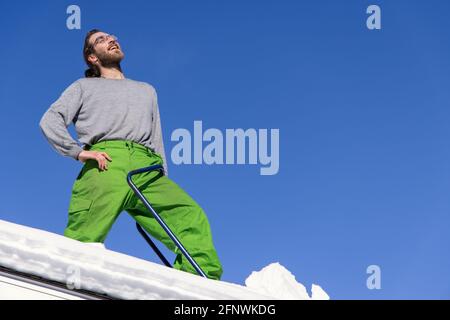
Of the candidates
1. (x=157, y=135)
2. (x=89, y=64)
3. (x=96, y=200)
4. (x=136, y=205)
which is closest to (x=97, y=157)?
(x=96, y=200)

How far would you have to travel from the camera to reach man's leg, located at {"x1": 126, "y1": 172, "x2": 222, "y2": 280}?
344 centimetres

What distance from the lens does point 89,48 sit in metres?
3.92

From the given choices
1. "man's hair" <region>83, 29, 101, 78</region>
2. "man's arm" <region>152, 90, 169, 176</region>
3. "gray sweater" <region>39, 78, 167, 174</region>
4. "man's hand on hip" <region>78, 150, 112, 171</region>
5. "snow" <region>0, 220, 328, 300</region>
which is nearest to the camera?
"snow" <region>0, 220, 328, 300</region>

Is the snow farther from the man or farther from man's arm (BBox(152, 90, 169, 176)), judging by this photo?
man's arm (BBox(152, 90, 169, 176))

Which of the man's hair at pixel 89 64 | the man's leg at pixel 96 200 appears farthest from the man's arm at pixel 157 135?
the man's hair at pixel 89 64

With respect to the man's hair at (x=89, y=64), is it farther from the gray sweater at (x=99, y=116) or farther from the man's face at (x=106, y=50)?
the gray sweater at (x=99, y=116)

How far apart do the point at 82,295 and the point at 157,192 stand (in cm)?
162

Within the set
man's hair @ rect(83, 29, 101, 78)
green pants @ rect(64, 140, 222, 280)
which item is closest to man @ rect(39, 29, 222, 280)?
green pants @ rect(64, 140, 222, 280)

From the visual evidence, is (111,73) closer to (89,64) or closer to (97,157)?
(89,64)

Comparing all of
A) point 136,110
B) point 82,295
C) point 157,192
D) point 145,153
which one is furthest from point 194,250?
point 82,295

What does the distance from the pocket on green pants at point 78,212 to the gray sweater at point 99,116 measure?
0.27 meters

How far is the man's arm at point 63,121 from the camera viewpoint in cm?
349

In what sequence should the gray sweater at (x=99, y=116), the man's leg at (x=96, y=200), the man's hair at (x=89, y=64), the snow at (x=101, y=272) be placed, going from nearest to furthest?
the snow at (x=101, y=272) < the man's leg at (x=96, y=200) < the gray sweater at (x=99, y=116) < the man's hair at (x=89, y=64)
